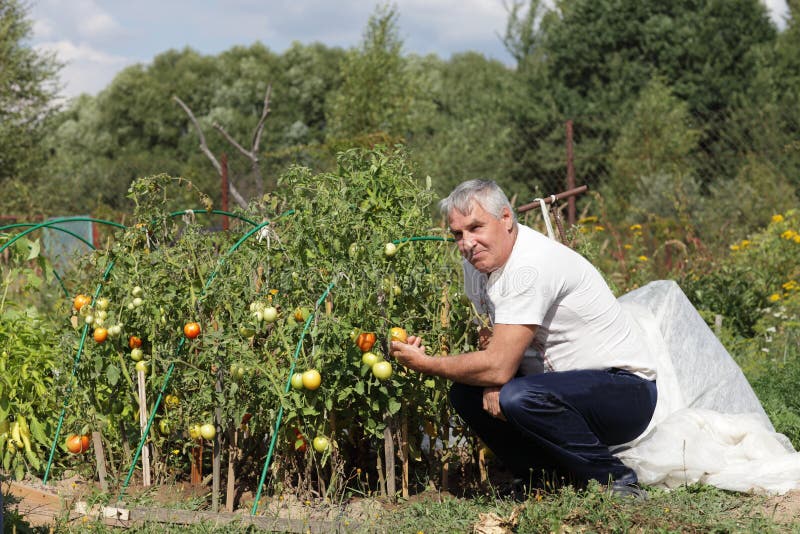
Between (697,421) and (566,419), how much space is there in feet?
2.99

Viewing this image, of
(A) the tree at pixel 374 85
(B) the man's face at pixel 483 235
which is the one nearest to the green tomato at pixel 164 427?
(B) the man's face at pixel 483 235

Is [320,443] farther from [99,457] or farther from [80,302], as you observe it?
[80,302]

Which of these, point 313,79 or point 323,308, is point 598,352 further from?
point 313,79

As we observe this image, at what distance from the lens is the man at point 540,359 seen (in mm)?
2676

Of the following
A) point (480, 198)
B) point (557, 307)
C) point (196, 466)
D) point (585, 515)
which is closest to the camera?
point (585, 515)

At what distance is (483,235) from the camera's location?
2723 millimetres

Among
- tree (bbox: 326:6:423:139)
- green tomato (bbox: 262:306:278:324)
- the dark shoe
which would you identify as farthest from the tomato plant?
tree (bbox: 326:6:423:139)

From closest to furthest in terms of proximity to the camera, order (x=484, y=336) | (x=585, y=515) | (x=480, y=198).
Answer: (x=585, y=515)
(x=480, y=198)
(x=484, y=336)

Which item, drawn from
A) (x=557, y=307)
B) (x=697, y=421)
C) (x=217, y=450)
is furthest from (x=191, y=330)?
(x=697, y=421)

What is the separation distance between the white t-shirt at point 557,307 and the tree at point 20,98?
13.9 metres

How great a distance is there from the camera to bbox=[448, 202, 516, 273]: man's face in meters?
2.71

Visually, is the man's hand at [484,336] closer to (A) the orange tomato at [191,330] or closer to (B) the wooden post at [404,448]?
(B) the wooden post at [404,448]

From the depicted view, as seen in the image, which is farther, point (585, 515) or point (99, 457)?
point (99, 457)

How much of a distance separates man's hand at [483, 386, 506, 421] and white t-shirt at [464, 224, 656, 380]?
0.87 feet
